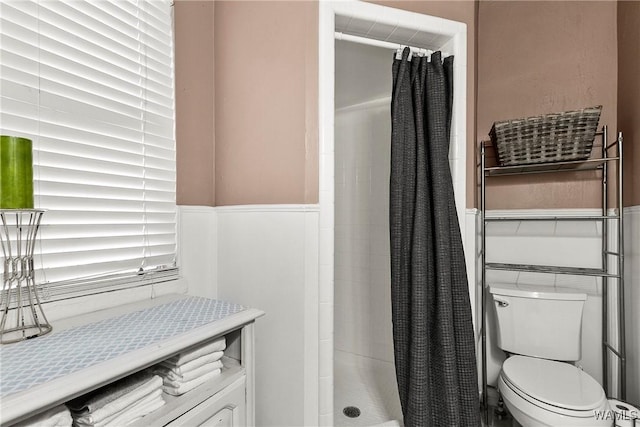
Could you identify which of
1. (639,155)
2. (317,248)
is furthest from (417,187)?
(639,155)

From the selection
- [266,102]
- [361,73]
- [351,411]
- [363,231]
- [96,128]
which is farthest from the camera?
[363,231]

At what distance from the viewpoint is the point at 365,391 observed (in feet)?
6.40

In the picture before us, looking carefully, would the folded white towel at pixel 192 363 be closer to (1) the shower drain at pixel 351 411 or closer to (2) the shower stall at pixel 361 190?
(2) the shower stall at pixel 361 190

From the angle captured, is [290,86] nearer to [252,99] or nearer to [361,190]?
[252,99]

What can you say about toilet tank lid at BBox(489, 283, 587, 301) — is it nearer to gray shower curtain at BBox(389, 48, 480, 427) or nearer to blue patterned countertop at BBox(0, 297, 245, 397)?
gray shower curtain at BBox(389, 48, 480, 427)

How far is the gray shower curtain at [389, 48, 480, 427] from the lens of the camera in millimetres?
1335

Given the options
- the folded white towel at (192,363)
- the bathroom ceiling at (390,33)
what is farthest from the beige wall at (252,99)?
the folded white towel at (192,363)

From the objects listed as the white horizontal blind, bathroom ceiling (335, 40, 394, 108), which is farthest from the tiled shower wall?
the white horizontal blind

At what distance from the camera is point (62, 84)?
1.02 meters

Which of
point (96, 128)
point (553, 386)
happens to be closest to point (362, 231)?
point (553, 386)

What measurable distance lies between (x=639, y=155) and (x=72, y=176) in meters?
2.44

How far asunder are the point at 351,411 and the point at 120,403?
4.32ft

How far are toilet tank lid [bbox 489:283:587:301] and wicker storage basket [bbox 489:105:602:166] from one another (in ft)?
2.28

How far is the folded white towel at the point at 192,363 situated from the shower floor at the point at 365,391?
95 cm
